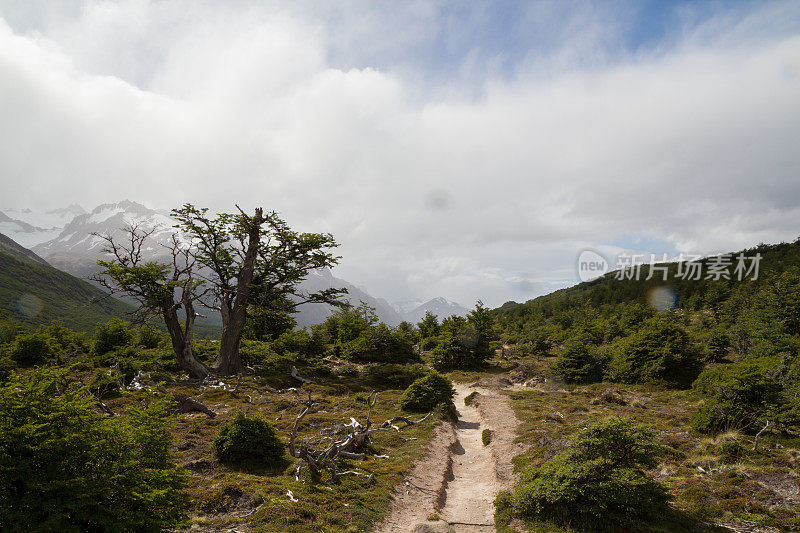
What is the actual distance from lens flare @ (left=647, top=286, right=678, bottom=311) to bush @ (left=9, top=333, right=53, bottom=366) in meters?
99.3

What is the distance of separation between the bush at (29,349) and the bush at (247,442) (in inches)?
819

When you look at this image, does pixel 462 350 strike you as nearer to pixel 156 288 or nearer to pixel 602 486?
pixel 156 288

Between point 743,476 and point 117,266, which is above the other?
point 117,266

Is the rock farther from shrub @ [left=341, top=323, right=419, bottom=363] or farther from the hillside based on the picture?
the hillside

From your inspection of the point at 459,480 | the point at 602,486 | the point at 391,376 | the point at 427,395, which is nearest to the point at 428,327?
the point at 391,376

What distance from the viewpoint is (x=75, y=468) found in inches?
203

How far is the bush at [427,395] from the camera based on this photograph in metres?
19.6

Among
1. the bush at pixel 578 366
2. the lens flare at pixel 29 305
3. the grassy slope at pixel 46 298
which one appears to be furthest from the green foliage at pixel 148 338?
the lens flare at pixel 29 305

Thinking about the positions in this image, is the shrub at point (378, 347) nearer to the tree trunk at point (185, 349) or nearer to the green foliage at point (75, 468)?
the tree trunk at point (185, 349)

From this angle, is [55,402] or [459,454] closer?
[55,402]

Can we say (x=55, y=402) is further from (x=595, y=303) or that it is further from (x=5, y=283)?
(x=5, y=283)

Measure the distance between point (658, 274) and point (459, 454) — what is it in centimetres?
12217

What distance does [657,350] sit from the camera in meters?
26.4

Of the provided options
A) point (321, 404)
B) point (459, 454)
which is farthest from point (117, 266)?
point (459, 454)
